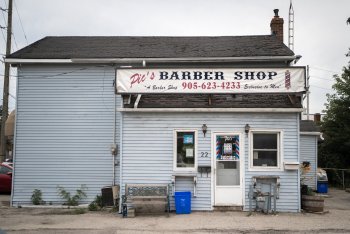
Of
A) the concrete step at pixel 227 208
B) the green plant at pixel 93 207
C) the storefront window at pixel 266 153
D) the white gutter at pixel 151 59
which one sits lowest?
the green plant at pixel 93 207

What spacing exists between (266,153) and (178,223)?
12.9 ft

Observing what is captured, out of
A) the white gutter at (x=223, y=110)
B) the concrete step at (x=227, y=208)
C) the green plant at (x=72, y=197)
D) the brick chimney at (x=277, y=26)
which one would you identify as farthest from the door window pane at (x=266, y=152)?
the brick chimney at (x=277, y=26)

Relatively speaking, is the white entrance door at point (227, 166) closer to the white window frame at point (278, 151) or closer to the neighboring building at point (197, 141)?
the neighboring building at point (197, 141)

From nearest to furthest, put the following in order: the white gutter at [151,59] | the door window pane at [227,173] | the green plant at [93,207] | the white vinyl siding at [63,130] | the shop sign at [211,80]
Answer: the shop sign at [211,80], the door window pane at [227,173], the green plant at [93,207], the white vinyl siding at [63,130], the white gutter at [151,59]

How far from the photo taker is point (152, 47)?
17.3 metres

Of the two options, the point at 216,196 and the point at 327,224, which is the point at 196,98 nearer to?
the point at 216,196

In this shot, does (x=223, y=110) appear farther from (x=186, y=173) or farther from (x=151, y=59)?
(x=151, y=59)

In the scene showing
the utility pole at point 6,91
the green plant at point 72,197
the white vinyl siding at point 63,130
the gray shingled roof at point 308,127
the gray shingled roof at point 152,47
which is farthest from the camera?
the gray shingled roof at point 308,127

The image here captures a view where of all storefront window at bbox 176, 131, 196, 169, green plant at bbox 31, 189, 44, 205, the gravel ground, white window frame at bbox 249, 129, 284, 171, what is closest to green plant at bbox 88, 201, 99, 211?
the gravel ground

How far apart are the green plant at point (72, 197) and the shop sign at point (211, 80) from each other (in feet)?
14.9

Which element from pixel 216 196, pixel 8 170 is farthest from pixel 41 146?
pixel 216 196

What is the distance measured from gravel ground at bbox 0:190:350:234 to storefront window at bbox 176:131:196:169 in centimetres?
161

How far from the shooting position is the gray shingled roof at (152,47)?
1598cm

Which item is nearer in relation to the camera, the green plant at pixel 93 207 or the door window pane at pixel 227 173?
the door window pane at pixel 227 173
